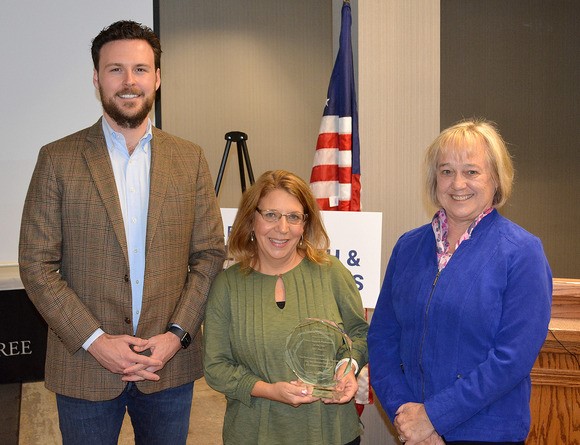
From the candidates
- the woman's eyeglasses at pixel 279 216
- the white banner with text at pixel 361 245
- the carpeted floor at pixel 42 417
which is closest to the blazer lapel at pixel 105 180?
the woman's eyeglasses at pixel 279 216

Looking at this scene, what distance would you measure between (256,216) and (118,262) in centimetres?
42

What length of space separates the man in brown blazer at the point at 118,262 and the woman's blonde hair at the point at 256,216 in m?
0.16

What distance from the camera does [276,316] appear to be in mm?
1854

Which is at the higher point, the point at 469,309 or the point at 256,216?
the point at 256,216

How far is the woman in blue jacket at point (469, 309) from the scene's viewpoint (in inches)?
63.7

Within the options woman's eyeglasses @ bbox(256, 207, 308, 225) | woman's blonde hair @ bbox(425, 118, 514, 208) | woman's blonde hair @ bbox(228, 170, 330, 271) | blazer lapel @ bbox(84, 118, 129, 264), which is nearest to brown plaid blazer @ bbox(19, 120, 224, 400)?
blazer lapel @ bbox(84, 118, 129, 264)

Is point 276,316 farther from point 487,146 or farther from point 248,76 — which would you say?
point 248,76

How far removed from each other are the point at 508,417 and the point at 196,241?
102 centimetres

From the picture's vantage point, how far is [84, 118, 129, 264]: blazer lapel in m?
1.95

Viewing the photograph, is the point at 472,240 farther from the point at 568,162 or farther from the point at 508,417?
the point at 568,162

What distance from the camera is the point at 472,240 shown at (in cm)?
171

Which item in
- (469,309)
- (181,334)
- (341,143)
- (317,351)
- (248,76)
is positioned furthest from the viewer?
(248,76)

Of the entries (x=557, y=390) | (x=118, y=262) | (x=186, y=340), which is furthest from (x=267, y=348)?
(x=557, y=390)

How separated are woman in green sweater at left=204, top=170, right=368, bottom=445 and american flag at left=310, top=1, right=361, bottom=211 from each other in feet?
3.78
